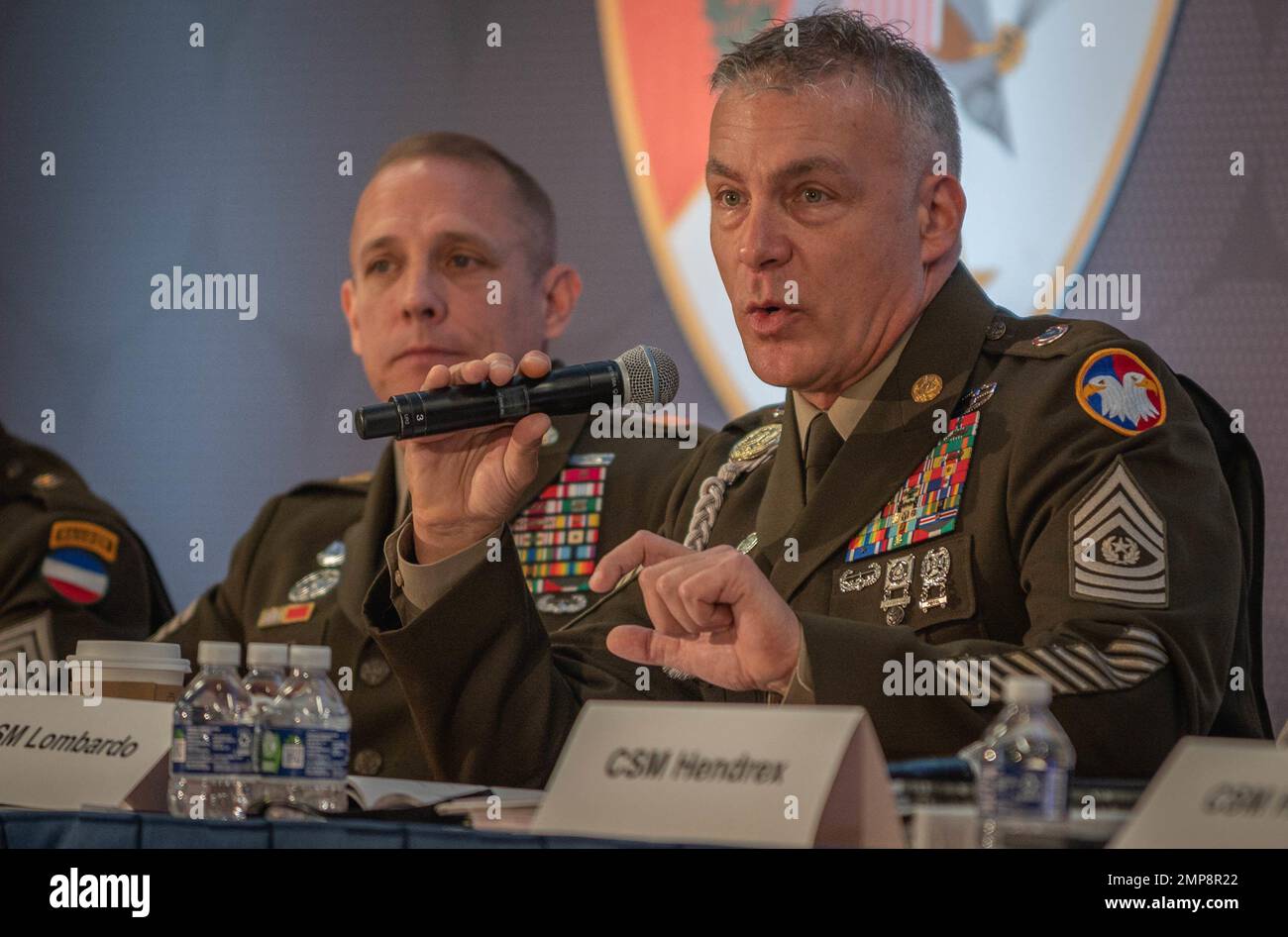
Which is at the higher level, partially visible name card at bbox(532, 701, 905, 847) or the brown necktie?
the brown necktie

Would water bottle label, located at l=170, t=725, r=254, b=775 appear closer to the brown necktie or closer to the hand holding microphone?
the hand holding microphone

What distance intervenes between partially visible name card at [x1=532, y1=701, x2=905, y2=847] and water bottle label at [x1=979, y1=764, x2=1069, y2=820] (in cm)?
10

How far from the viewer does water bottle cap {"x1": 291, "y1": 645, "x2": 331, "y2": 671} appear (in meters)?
1.58

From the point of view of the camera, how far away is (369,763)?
2756 millimetres

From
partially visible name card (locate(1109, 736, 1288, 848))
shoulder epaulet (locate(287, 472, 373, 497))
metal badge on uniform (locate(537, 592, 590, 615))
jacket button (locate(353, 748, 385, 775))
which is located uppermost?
shoulder epaulet (locate(287, 472, 373, 497))

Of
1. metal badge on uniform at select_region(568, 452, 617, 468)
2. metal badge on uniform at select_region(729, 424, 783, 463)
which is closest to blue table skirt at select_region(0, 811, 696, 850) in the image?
metal badge on uniform at select_region(729, 424, 783, 463)

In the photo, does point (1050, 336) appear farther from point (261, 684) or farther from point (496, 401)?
point (261, 684)

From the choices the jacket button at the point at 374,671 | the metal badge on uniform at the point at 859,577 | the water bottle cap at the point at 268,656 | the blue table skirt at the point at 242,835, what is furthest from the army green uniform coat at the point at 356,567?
the blue table skirt at the point at 242,835

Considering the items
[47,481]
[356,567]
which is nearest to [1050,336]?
[356,567]

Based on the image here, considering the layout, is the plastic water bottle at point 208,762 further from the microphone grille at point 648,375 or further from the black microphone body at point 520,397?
the microphone grille at point 648,375

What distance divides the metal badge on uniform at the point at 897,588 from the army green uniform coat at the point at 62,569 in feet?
5.72

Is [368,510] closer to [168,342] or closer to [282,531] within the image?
[282,531]

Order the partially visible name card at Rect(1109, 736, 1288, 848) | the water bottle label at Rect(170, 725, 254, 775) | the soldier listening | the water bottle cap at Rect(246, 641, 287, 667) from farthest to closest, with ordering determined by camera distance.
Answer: the soldier listening
the water bottle cap at Rect(246, 641, 287, 667)
the water bottle label at Rect(170, 725, 254, 775)
the partially visible name card at Rect(1109, 736, 1288, 848)
